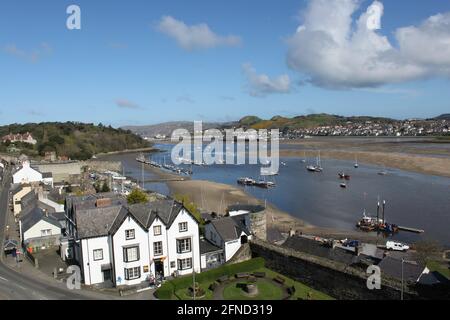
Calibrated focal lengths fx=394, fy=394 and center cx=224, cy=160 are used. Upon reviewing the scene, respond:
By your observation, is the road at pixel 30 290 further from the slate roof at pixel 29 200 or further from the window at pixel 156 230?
the slate roof at pixel 29 200

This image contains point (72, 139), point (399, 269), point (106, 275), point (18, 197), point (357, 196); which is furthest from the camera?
point (72, 139)

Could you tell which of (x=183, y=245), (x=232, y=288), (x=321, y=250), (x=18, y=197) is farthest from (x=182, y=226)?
(x=18, y=197)

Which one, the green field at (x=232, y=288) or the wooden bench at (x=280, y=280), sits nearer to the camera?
the green field at (x=232, y=288)

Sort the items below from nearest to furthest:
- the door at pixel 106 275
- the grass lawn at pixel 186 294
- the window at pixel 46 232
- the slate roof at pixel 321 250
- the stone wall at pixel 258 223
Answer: the grass lawn at pixel 186 294 < the door at pixel 106 275 < the slate roof at pixel 321 250 < the window at pixel 46 232 < the stone wall at pixel 258 223

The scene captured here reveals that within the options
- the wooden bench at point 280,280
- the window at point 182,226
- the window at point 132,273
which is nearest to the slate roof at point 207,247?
the window at point 182,226

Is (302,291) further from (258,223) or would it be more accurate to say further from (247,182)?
(247,182)
